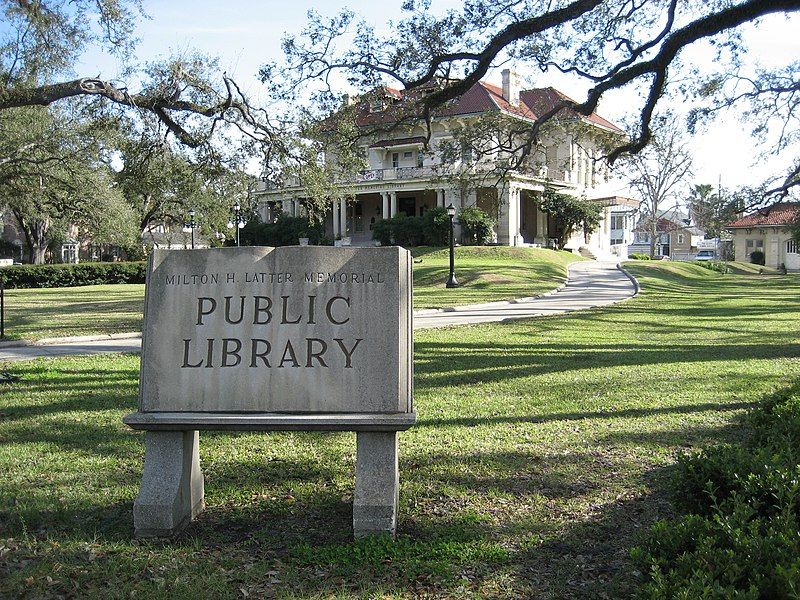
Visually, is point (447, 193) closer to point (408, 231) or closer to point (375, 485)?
point (408, 231)

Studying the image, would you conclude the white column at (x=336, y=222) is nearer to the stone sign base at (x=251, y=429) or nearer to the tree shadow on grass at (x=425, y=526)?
the tree shadow on grass at (x=425, y=526)

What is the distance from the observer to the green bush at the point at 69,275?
37.7 m

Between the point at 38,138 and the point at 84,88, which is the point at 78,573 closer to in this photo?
→ the point at 84,88

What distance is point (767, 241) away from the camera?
250 feet

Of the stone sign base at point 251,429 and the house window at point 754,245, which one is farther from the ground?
the house window at point 754,245

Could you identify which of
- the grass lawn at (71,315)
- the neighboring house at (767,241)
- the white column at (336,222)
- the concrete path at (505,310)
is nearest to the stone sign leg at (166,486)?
the concrete path at (505,310)

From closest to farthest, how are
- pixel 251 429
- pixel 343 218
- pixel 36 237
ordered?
pixel 251 429, pixel 36 237, pixel 343 218

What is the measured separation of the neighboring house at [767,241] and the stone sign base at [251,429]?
73.8 m

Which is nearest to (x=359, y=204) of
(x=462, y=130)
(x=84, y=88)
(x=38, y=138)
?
(x=38, y=138)

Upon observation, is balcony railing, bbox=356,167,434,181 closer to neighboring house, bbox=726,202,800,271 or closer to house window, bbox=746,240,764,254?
neighboring house, bbox=726,202,800,271

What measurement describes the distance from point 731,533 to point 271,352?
2.64 meters

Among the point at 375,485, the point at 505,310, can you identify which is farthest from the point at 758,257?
the point at 375,485

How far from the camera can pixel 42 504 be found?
4.98 metres

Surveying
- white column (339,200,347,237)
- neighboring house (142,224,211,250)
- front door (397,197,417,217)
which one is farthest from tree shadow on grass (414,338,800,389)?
neighboring house (142,224,211,250)
